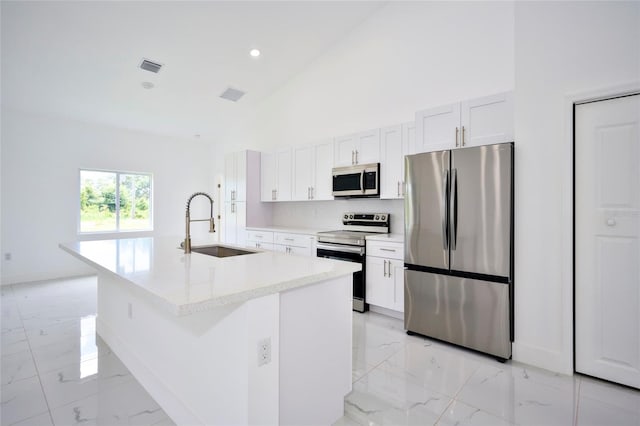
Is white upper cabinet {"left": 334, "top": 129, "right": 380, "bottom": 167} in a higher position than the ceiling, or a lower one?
lower

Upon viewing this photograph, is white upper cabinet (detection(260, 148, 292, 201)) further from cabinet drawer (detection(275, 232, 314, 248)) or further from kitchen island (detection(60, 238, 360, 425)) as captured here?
kitchen island (detection(60, 238, 360, 425))

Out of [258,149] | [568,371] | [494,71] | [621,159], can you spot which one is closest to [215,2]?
[258,149]

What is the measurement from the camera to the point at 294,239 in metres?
4.37

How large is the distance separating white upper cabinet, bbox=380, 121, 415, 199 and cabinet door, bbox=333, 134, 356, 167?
44 centimetres

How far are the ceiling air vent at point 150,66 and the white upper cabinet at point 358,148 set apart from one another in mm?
2618

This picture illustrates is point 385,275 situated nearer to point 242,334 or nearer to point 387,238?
point 387,238

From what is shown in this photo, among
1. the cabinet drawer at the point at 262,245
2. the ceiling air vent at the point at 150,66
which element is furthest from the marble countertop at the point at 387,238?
the ceiling air vent at the point at 150,66

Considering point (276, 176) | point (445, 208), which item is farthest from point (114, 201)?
point (445, 208)

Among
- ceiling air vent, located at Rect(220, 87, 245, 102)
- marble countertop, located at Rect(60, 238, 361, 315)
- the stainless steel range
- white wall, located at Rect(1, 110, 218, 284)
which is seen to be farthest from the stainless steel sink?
white wall, located at Rect(1, 110, 218, 284)

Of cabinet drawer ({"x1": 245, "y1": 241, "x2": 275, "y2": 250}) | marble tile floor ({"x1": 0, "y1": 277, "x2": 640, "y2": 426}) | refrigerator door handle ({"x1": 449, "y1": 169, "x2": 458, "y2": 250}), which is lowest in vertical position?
marble tile floor ({"x1": 0, "y1": 277, "x2": 640, "y2": 426})

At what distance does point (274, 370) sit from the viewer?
4.52ft

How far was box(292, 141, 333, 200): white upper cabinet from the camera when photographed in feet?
14.2

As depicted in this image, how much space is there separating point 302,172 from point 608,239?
3507 millimetres

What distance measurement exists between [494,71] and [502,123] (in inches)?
33.5
